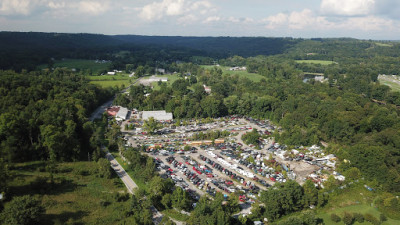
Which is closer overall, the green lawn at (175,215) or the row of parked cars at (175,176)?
the green lawn at (175,215)

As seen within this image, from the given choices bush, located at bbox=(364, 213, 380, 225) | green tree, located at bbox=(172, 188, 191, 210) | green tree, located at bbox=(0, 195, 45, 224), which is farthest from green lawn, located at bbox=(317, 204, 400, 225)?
green tree, located at bbox=(0, 195, 45, 224)

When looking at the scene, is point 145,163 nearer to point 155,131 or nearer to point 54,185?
point 54,185

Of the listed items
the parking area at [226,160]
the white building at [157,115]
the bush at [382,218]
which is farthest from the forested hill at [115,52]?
the bush at [382,218]

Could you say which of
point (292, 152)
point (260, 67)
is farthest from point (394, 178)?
point (260, 67)

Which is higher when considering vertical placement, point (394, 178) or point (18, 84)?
point (18, 84)

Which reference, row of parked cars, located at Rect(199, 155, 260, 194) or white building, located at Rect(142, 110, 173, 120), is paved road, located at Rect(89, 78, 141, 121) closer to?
white building, located at Rect(142, 110, 173, 120)

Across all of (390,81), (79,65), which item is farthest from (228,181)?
(390,81)

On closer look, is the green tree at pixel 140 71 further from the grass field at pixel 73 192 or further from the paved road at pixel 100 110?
the grass field at pixel 73 192
